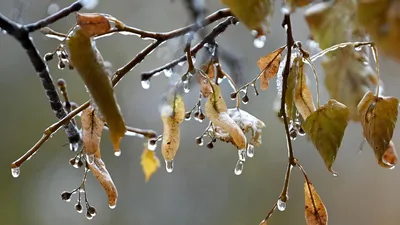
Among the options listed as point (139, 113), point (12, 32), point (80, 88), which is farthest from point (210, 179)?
point (12, 32)

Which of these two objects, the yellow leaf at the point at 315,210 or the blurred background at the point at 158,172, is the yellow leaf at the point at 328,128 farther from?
the blurred background at the point at 158,172

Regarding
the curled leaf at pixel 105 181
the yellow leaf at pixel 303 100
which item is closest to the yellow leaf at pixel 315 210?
the yellow leaf at pixel 303 100

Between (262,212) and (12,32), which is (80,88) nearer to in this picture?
(262,212)

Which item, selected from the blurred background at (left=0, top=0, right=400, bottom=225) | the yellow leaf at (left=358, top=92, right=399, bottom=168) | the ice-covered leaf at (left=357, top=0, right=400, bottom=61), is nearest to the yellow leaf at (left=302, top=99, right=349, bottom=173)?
the yellow leaf at (left=358, top=92, right=399, bottom=168)

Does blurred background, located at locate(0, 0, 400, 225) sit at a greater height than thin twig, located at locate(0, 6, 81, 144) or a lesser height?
lesser

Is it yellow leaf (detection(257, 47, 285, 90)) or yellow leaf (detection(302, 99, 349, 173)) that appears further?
yellow leaf (detection(257, 47, 285, 90))

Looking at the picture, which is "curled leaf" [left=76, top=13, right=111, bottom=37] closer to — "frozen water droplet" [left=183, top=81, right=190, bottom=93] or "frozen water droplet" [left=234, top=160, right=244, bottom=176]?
"frozen water droplet" [left=183, top=81, right=190, bottom=93]
